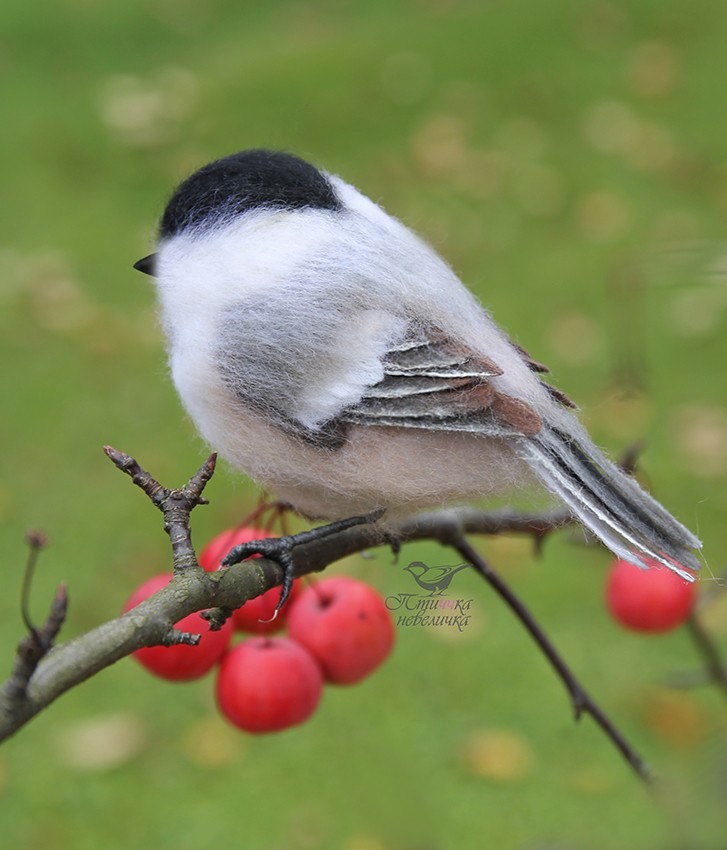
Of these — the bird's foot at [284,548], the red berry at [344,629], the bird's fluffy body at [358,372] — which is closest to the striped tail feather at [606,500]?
the bird's fluffy body at [358,372]

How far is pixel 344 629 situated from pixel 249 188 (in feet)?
1.33

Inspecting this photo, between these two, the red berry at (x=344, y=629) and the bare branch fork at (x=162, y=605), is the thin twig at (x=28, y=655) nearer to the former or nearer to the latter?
the bare branch fork at (x=162, y=605)

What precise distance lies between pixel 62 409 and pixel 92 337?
322mm

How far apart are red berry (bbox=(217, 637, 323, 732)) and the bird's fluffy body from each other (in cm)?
20

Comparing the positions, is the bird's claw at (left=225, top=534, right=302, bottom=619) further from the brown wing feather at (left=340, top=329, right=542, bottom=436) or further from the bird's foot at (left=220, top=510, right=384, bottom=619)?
the brown wing feather at (left=340, top=329, right=542, bottom=436)

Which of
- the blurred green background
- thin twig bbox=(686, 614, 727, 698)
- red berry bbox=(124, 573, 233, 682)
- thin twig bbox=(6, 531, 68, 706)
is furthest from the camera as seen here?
the blurred green background

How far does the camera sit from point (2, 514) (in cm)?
241

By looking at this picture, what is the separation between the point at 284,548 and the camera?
2.48 feet

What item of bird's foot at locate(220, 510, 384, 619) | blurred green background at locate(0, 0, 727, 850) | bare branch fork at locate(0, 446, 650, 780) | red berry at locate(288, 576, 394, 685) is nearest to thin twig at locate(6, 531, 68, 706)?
bare branch fork at locate(0, 446, 650, 780)

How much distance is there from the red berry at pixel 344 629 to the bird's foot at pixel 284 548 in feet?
0.53

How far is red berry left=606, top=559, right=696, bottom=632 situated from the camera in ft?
3.30

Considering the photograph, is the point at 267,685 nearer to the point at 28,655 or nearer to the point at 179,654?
the point at 179,654

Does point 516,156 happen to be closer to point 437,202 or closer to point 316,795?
point 437,202

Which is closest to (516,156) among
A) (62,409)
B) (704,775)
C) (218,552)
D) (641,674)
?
(62,409)
